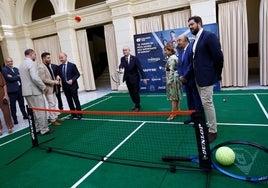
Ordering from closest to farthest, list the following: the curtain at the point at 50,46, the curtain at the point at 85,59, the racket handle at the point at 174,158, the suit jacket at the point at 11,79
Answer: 1. the racket handle at the point at 174,158
2. the suit jacket at the point at 11,79
3. the curtain at the point at 85,59
4. the curtain at the point at 50,46

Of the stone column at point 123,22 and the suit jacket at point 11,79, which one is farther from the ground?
the stone column at point 123,22

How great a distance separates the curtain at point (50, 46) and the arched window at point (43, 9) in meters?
3.52

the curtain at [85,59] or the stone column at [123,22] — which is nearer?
the stone column at [123,22]

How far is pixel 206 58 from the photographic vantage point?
3631mm

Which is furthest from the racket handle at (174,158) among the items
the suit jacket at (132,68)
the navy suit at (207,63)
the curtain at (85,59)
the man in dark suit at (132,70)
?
the curtain at (85,59)

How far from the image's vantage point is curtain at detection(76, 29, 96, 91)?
36.8 feet

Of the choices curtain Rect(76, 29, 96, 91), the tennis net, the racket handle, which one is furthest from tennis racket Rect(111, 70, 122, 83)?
the racket handle

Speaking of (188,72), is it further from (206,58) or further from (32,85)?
(32,85)

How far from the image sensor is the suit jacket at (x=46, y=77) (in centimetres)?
588

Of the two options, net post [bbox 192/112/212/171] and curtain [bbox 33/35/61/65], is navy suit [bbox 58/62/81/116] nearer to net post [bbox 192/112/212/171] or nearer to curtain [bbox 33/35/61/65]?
net post [bbox 192/112/212/171]

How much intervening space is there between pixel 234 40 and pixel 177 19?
2318 millimetres

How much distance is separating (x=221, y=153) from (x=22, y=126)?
5619 mm

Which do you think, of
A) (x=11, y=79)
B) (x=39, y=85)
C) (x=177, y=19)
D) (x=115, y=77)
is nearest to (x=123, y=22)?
(x=177, y=19)

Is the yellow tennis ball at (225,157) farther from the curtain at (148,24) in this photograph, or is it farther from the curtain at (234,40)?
the curtain at (148,24)
